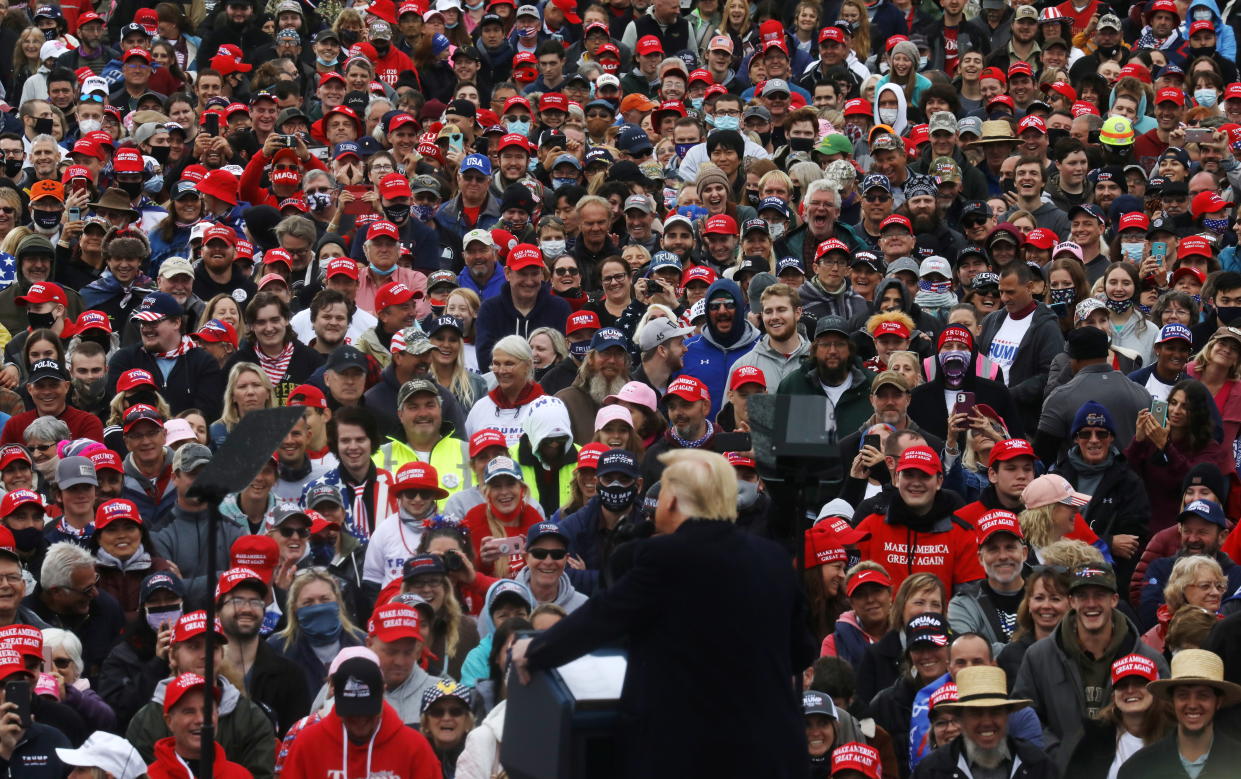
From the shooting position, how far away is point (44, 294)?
15.4m

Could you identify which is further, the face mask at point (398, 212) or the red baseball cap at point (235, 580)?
the face mask at point (398, 212)

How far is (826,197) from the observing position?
16016 mm

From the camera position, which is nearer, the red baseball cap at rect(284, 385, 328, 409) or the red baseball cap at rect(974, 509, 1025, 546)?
the red baseball cap at rect(974, 509, 1025, 546)

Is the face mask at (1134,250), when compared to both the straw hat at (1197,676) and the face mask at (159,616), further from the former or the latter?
Answer: the face mask at (159,616)

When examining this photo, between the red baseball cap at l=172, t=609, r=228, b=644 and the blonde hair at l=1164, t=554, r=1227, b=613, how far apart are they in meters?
4.62

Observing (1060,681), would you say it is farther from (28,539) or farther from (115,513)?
(28,539)

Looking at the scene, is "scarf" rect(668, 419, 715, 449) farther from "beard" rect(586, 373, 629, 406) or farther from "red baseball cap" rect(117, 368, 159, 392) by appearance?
"red baseball cap" rect(117, 368, 159, 392)

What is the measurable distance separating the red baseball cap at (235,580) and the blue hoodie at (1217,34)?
507 inches

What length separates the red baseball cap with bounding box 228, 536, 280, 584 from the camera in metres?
11.7

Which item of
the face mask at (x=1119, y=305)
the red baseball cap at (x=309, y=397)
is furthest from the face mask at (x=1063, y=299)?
the red baseball cap at (x=309, y=397)

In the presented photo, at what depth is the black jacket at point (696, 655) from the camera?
22.9 ft

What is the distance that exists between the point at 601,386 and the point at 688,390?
0.88 meters

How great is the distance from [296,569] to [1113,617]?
4.08 meters

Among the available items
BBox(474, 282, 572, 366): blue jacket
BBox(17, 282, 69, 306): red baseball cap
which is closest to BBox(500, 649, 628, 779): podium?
BBox(474, 282, 572, 366): blue jacket
